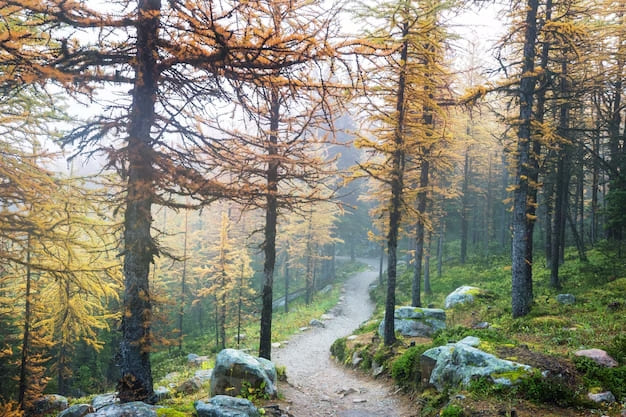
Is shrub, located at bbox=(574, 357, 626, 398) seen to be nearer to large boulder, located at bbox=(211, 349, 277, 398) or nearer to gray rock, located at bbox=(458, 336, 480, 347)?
gray rock, located at bbox=(458, 336, 480, 347)

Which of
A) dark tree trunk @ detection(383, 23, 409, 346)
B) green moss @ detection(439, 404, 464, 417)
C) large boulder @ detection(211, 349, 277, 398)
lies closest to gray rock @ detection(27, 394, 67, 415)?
large boulder @ detection(211, 349, 277, 398)

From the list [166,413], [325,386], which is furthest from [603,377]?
[325,386]

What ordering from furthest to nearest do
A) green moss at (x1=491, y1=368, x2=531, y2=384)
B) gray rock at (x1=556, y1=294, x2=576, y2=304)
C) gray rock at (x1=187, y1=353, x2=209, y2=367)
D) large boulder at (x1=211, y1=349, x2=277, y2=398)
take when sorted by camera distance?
gray rock at (x1=187, y1=353, x2=209, y2=367) → gray rock at (x1=556, y1=294, x2=576, y2=304) → large boulder at (x1=211, y1=349, x2=277, y2=398) → green moss at (x1=491, y1=368, x2=531, y2=384)

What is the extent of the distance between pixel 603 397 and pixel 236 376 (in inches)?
285

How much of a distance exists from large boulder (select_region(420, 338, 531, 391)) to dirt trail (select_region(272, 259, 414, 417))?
3.38ft

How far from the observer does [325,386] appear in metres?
11.6

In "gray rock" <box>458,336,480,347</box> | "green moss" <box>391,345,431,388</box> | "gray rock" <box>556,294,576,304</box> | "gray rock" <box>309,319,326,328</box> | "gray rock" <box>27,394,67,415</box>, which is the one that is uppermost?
"gray rock" <box>556,294,576,304</box>

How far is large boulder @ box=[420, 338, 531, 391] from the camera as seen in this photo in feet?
21.8

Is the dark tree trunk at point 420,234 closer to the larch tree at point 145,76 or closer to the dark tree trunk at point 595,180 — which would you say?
the dark tree trunk at point 595,180

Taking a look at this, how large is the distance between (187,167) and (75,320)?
974 cm

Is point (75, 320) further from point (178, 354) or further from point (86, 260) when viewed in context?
point (178, 354)

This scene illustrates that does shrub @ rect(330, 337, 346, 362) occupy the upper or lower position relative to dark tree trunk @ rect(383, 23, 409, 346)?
lower

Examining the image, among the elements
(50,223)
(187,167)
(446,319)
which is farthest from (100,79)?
(446,319)

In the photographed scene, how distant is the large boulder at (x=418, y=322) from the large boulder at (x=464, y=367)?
501 centimetres
